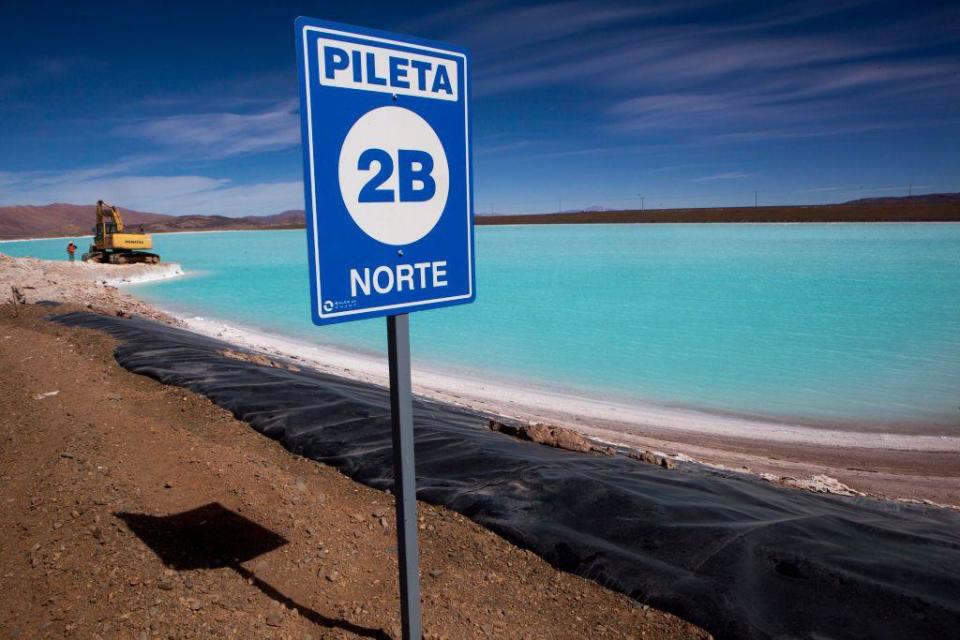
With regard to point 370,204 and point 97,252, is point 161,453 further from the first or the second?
point 97,252

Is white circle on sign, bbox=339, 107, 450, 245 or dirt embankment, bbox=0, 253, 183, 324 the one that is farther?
dirt embankment, bbox=0, 253, 183, 324

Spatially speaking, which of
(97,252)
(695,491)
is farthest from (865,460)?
(97,252)

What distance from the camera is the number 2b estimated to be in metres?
1.89

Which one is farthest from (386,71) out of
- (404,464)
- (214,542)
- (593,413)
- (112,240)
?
(112,240)

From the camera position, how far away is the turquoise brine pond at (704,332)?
10.7 m

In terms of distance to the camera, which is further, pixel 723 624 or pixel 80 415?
pixel 80 415

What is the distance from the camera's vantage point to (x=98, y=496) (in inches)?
138

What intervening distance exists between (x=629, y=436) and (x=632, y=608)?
5711mm

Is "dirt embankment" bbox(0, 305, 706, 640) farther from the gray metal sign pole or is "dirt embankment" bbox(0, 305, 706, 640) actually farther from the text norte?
the text norte

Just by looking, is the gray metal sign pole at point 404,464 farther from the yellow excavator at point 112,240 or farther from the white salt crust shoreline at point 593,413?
the yellow excavator at point 112,240

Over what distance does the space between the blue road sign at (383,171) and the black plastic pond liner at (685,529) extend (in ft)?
6.03

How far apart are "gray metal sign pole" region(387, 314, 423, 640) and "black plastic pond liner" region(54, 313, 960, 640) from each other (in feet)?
3.78

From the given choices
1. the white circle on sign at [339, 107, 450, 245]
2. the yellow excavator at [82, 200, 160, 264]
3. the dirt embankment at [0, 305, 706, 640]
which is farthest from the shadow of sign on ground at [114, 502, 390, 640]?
the yellow excavator at [82, 200, 160, 264]

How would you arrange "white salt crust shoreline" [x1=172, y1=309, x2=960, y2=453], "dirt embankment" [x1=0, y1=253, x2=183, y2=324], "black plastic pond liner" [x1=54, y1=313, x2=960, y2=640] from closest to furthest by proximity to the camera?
"black plastic pond liner" [x1=54, y1=313, x2=960, y2=640] < "white salt crust shoreline" [x1=172, y1=309, x2=960, y2=453] < "dirt embankment" [x1=0, y1=253, x2=183, y2=324]
